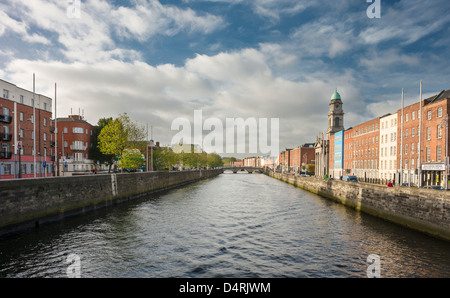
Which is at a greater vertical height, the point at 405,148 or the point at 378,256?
the point at 405,148

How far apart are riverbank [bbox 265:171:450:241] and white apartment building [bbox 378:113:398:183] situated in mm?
37336

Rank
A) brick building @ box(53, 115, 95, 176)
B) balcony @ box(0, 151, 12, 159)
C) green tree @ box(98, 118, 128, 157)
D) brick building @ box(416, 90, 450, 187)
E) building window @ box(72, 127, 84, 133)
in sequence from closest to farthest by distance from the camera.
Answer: balcony @ box(0, 151, 12, 159) → brick building @ box(416, 90, 450, 187) → green tree @ box(98, 118, 128, 157) → brick building @ box(53, 115, 95, 176) → building window @ box(72, 127, 84, 133)

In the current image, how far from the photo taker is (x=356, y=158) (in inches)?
3679

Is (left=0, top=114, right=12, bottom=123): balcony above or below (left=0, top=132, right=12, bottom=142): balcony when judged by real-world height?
above

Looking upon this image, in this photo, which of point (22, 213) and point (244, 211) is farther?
point (244, 211)

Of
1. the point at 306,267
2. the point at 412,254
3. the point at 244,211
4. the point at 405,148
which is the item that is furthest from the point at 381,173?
the point at 306,267

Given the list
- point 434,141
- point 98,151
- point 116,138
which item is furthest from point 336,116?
point 116,138

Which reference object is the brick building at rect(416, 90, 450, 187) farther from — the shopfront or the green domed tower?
the green domed tower

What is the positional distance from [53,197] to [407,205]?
98.3 feet

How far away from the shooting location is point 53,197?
24.9 meters

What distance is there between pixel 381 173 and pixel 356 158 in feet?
59.4

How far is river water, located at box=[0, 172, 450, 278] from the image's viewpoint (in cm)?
1434

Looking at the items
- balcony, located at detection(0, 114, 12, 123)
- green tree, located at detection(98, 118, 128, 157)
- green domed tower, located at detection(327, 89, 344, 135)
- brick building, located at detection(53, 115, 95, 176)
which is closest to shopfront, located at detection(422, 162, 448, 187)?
green tree, located at detection(98, 118, 128, 157)
